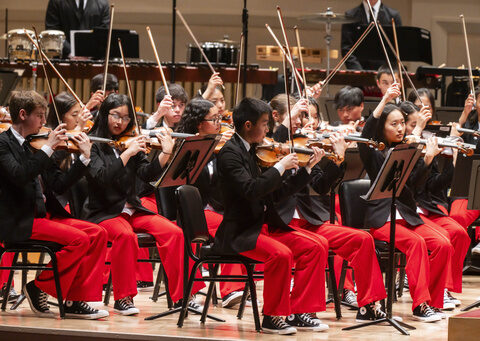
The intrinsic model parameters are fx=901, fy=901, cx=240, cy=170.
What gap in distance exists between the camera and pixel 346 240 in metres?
4.66

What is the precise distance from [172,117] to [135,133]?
757mm

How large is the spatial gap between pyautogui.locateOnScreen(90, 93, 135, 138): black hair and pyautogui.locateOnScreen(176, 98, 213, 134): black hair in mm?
327

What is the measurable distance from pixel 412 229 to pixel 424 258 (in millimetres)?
260

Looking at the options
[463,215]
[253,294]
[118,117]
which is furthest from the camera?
[463,215]

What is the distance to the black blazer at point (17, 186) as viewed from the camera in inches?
171

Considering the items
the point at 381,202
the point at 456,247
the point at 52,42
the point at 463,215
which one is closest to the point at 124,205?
the point at 381,202

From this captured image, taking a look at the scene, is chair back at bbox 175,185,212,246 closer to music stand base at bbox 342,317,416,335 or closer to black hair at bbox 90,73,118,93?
music stand base at bbox 342,317,416,335

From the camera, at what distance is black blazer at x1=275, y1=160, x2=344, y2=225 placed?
4660mm

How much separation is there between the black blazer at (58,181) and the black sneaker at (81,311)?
18.2 inches

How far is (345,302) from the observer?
5.21 m

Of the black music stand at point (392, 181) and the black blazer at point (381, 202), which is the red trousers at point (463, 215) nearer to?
the black blazer at point (381, 202)

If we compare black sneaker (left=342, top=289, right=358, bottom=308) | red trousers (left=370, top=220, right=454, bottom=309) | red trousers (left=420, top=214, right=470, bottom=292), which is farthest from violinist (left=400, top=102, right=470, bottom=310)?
black sneaker (left=342, top=289, right=358, bottom=308)

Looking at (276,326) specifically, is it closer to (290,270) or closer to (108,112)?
(290,270)

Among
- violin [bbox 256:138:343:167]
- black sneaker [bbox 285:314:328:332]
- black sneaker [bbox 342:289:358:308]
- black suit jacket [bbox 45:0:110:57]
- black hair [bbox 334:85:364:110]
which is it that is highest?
black suit jacket [bbox 45:0:110:57]
